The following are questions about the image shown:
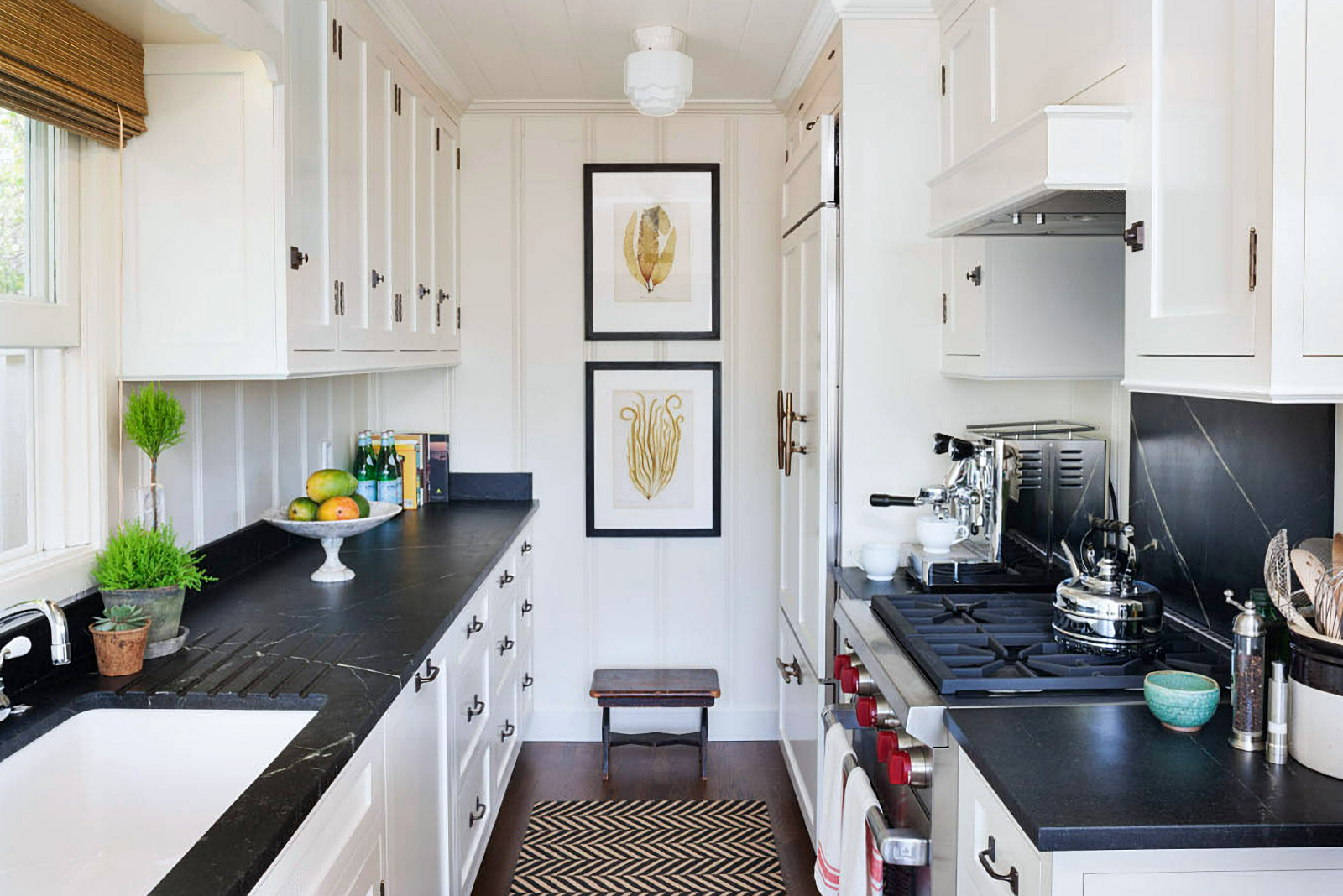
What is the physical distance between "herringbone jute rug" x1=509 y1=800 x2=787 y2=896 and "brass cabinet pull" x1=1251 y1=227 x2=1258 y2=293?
2.27 meters

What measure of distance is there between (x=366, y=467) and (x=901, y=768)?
2525 millimetres

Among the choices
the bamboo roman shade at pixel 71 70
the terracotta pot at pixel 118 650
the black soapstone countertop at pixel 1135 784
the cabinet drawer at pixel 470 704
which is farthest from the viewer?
the cabinet drawer at pixel 470 704

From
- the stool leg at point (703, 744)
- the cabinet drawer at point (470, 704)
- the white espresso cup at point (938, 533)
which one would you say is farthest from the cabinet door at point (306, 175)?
the stool leg at point (703, 744)

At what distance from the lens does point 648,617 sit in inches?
170

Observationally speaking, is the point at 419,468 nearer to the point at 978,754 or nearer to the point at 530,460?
the point at 530,460

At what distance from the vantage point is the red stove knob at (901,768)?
192cm

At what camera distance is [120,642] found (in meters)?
1.92

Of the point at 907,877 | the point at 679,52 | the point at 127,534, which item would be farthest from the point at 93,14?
the point at 907,877

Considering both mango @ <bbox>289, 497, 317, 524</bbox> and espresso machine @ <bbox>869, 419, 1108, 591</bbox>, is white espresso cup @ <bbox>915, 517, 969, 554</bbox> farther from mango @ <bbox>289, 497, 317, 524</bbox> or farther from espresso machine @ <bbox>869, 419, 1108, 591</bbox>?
mango @ <bbox>289, 497, 317, 524</bbox>

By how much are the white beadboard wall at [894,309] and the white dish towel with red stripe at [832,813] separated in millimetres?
710

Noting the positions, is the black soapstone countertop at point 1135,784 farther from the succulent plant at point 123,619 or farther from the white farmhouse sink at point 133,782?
the succulent plant at point 123,619

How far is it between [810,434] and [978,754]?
1707 millimetres

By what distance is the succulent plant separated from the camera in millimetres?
1952

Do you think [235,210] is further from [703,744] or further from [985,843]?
[703,744]
